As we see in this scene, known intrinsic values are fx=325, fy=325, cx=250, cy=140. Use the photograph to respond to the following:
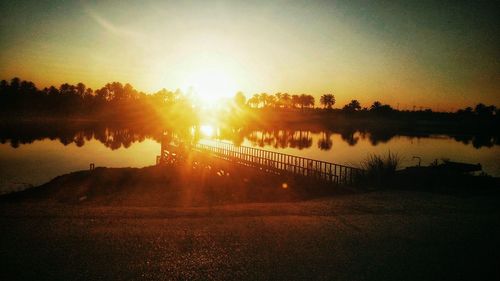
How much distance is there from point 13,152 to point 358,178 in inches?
1736

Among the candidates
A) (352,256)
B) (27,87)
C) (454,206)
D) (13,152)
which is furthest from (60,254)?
(27,87)

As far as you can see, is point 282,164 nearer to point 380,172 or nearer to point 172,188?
point 172,188

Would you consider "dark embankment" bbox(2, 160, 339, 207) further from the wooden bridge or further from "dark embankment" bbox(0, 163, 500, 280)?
"dark embankment" bbox(0, 163, 500, 280)

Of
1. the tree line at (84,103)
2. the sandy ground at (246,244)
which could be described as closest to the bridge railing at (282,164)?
the sandy ground at (246,244)

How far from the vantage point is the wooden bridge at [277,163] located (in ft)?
63.3

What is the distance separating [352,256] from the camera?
5.58m

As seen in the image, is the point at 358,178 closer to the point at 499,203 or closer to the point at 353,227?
the point at 499,203

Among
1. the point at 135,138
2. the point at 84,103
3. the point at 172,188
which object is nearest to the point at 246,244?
the point at 172,188

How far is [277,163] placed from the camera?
2422 centimetres

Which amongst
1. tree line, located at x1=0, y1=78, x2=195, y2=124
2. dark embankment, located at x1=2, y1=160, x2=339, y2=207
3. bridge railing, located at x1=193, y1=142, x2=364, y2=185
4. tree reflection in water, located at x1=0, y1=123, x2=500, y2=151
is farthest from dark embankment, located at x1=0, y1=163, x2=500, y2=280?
tree line, located at x1=0, y1=78, x2=195, y2=124

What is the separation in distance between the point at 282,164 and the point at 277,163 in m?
0.59

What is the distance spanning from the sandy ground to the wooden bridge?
34.3 ft

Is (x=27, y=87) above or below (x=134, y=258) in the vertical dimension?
above

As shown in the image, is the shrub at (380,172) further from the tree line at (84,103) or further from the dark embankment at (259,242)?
the tree line at (84,103)
